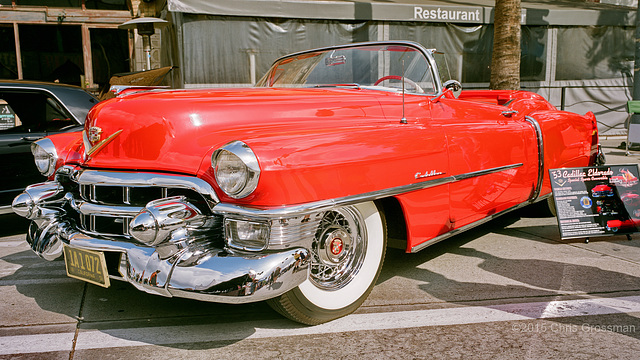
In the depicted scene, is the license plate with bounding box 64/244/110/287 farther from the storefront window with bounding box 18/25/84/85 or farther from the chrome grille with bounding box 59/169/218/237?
the storefront window with bounding box 18/25/84/85

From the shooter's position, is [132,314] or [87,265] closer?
[87,265]

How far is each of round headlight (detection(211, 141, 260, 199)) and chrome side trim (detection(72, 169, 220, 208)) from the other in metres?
0.10

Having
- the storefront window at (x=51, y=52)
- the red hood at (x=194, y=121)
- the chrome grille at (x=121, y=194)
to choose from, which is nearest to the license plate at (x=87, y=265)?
the chrome grille at (x=121, y=194)

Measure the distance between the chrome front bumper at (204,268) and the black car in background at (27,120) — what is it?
97.2 inches

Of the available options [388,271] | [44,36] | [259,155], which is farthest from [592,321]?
[44,36]

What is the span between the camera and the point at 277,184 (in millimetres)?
2275

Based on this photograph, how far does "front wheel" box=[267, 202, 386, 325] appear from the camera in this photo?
256 cm

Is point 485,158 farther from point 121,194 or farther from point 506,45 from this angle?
point 506,45

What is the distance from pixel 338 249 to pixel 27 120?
3576mm

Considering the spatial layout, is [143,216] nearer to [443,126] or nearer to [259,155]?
[259,155]

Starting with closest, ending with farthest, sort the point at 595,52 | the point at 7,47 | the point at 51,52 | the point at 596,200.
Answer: the point at 596,200 → the point at 7,47 → the point at 51,52 → the point at 595,52

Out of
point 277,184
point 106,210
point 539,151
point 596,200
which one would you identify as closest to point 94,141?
point 106,210

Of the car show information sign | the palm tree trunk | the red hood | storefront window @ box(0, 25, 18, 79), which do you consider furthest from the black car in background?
storefront window @ box(0, 25, 18, 79)

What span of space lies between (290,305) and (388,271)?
1146mm
